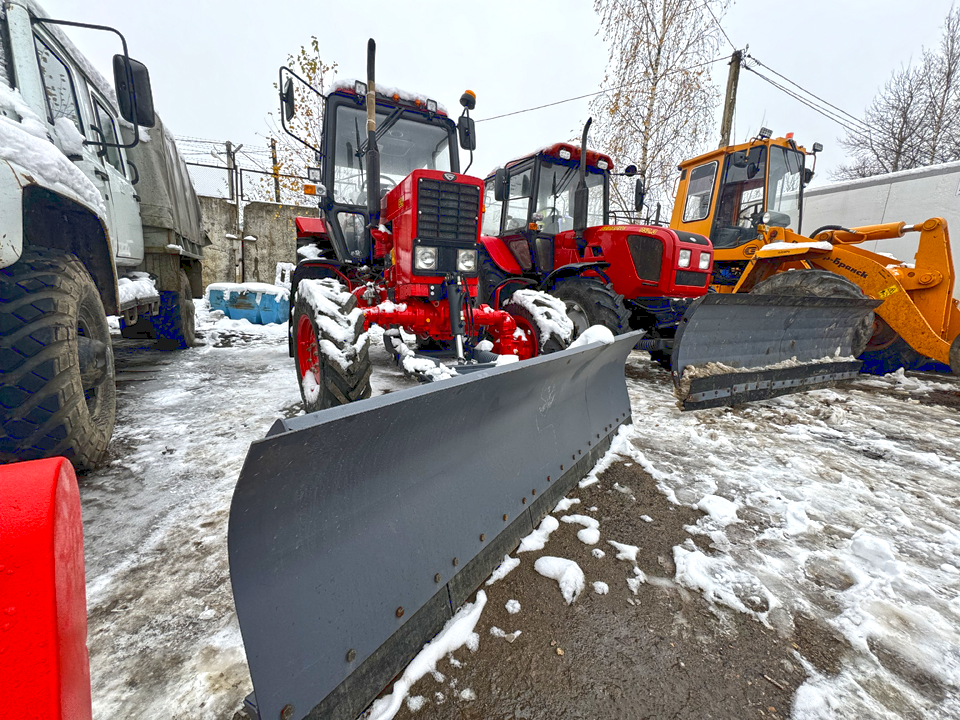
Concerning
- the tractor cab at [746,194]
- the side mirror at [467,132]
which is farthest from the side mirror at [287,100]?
the tractor cab at [746,194]

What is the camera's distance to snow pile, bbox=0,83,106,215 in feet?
6.36

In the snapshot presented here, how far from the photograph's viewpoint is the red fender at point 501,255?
5.87 metres

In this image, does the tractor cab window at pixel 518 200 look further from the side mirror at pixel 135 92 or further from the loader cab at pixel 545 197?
the side mirror at pixel 135 92

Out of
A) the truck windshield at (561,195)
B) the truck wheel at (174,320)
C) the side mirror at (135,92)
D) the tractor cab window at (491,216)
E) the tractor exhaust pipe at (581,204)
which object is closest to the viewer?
the side mirror at (135,92)

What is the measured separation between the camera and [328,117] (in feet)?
13.5

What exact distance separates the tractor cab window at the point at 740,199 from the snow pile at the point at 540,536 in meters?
7.00

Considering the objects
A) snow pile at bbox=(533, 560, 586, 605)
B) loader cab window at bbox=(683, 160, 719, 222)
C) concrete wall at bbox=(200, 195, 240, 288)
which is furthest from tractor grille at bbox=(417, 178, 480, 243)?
concrete wall at bbox=(200, 195, 240, 288)

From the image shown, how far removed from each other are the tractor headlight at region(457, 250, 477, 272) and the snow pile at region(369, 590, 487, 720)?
2358 mm

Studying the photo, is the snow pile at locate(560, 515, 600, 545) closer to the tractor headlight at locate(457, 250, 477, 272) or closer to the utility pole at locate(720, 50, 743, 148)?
the tractor headlight at locate(457, 250, 477, 272)

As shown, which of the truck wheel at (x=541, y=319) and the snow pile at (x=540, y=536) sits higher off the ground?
the truck wheel at (x=541, y=319)

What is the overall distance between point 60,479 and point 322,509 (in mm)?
706

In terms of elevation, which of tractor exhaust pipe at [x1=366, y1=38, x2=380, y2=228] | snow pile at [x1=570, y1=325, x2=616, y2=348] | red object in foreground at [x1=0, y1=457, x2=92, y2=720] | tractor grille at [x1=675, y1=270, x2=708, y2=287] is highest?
tractor exhaust pipe at [x1=366, y1=38, x2=380, y2=228]

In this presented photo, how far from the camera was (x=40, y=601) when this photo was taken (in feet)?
1.68

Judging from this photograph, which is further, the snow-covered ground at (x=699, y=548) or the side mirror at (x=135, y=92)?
the side mirror at (x=135, y=92)
